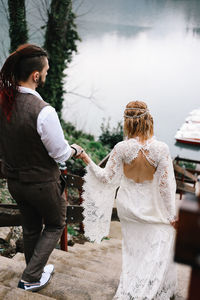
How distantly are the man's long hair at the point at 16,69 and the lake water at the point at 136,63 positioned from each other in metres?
5.95

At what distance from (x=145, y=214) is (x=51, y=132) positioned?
A: 914 mm

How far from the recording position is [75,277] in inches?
75.7

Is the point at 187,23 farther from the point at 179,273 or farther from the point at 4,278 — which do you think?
the point at 4,278

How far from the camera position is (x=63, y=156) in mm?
1602

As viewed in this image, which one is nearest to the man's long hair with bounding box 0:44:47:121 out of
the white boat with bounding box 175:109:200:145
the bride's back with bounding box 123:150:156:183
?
the bride's back with bounding box 123:150:156:183

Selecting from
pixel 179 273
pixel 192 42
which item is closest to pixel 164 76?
pixel 192 42

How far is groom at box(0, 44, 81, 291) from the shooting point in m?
1.48

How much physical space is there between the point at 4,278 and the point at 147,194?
1097 mm

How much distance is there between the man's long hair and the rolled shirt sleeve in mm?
181

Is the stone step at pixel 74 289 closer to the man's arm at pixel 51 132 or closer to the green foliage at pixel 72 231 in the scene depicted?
the man's arm at pixel 51 132

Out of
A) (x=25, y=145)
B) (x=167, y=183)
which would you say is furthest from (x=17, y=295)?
(x=167, y=183)

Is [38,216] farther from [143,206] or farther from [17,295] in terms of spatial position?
[143,206]

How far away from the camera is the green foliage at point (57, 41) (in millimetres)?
5817

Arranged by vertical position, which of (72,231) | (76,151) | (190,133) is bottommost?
(72,231)
